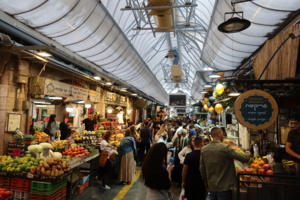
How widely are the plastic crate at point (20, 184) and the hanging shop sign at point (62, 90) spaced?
3489mm

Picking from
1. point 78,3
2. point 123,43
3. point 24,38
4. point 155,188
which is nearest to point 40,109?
point 123,43

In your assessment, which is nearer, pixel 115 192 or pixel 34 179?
pixel 34 179

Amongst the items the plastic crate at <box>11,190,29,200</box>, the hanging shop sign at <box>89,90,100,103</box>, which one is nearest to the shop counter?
the plastic crate at <box>11,190,29,200</box>

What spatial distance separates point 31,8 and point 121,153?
4867mm

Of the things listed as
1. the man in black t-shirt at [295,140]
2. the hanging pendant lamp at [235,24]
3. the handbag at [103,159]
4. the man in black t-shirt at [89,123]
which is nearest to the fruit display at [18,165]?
the handbag at [103,159]

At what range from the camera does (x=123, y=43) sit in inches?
315

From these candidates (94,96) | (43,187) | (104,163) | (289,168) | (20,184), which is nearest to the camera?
(43,187)

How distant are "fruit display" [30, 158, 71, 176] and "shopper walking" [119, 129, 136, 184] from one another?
264 cm

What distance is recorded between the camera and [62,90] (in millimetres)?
8328

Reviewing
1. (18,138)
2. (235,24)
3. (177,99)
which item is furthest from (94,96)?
(177,99)

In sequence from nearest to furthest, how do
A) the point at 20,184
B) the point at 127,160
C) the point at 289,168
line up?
the point at 20,184 → the point at 289,168 → the point at 127,160

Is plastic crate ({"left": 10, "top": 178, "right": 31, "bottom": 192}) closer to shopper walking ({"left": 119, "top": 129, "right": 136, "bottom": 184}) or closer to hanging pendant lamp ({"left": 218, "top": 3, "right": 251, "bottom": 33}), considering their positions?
shopper walking ({"left": 119, "top": 129, "right": 136, "bottom": 184})

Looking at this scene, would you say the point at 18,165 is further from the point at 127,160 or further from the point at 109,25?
the point at 109,25

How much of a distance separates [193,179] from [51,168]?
2.89m
